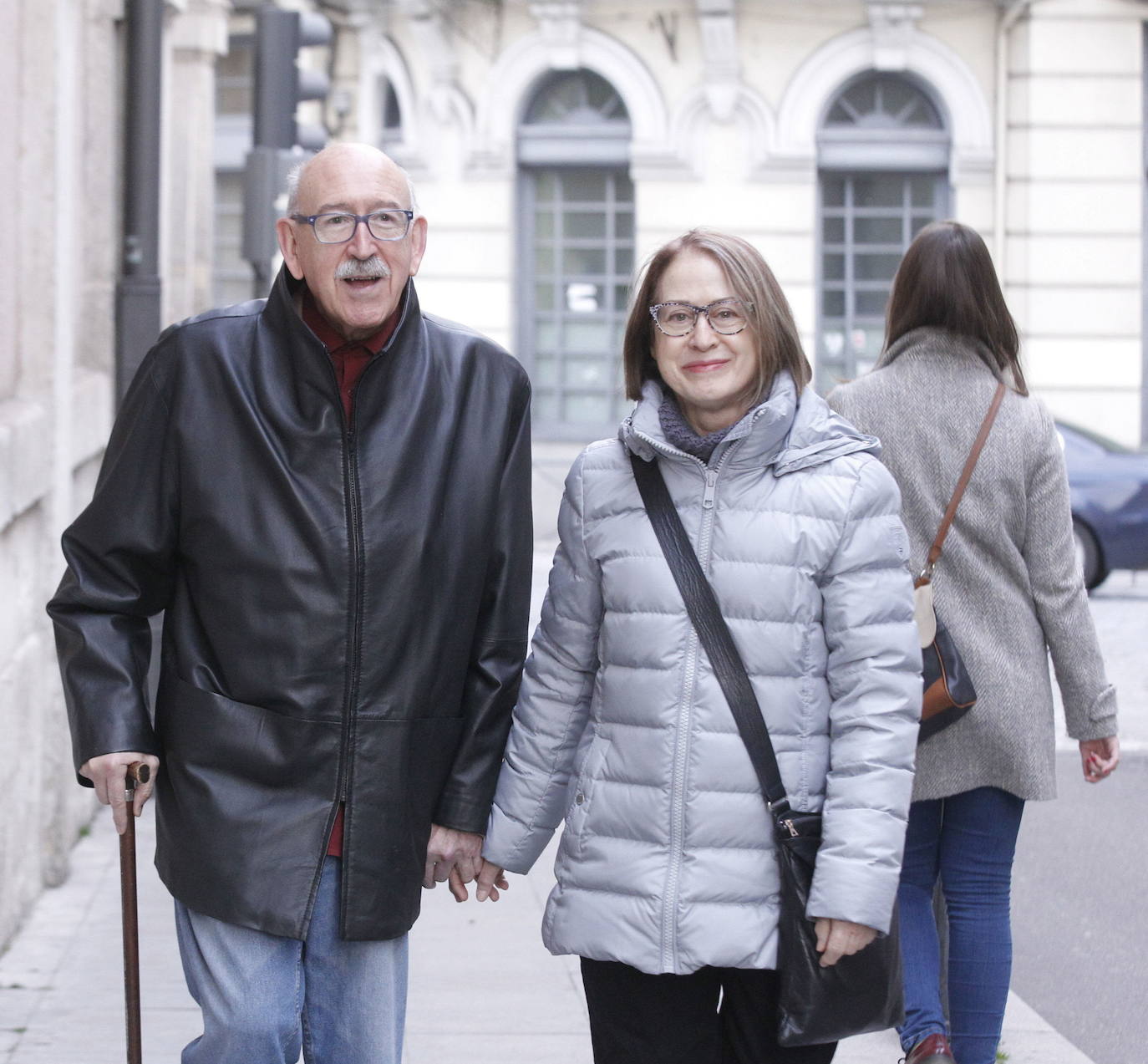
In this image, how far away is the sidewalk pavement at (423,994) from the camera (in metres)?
4.73

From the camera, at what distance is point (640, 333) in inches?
130

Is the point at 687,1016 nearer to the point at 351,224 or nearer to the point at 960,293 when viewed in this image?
the point at 351,224

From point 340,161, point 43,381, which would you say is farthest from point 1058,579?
point 43,381

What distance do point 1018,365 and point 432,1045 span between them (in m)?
2.05

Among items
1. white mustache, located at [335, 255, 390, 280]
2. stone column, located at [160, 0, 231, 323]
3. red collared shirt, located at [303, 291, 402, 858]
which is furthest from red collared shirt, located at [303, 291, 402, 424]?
stone column, located at [160, 0, 231, 323]

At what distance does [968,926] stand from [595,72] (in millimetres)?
17539

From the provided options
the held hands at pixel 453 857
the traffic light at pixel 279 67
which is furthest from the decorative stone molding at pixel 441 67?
the held hands at pixel 453 857

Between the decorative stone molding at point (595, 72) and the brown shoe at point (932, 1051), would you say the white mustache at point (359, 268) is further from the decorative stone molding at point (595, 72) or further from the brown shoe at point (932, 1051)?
the decorative stone molding at point (595, 72)

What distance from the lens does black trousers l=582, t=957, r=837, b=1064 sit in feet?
10.3

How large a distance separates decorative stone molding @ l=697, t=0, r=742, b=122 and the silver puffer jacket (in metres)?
17.6

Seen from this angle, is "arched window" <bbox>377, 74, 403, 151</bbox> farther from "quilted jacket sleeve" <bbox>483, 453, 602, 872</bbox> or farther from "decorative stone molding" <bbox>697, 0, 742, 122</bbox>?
"quilted jacket sleeve" <bbox>483, 453, 602, 872</bbox>

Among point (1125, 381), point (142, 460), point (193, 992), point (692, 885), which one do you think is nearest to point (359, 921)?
point (193, 992)

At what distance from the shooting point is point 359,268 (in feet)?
10.3

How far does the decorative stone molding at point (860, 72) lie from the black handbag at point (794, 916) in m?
17.8
